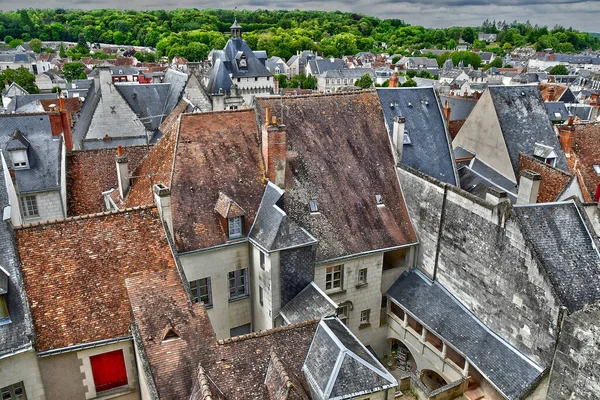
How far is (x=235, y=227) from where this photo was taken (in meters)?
21.4

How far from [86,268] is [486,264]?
52.4 feet

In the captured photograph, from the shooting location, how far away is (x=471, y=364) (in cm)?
1914

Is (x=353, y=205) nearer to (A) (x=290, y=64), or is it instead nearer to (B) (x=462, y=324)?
(B) (x=462, y=324)

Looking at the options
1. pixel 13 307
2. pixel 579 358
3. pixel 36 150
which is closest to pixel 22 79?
pixel 36 150

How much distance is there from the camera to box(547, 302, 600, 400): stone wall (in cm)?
1259

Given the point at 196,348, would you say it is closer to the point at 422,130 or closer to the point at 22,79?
the point at 422,130

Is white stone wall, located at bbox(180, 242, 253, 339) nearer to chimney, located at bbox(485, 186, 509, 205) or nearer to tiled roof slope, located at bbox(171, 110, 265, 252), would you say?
tiled roof slope, located at bbox(171, 110, 265, 252)

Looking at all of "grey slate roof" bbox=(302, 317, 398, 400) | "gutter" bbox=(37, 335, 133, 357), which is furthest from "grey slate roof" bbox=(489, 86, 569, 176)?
"gutter" bbox=(37, 335, 133, 357)

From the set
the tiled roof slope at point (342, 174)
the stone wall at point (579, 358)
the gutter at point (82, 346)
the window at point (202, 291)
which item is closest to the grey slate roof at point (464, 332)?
the tiled roof slope at point (342, 174)

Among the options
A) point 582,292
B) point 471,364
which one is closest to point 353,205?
point 471,364

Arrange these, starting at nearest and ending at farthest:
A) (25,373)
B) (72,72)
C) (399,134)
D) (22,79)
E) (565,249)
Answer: (25,373) < (565,249) < (399,134) < (22,79) < (72,72)

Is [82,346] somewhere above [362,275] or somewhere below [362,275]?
above

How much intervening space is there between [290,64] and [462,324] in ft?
442

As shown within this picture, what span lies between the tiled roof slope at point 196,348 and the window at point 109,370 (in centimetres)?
183
